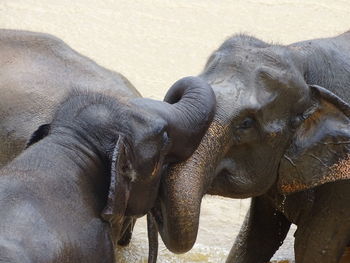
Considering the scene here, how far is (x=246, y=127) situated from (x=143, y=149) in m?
0.66

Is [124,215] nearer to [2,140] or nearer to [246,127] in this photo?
[246,127]

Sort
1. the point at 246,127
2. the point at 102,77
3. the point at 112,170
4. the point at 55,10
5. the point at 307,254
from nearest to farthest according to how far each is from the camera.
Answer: the point at 112,170, the point at 246,127, the point at 307,254, the point at 102,77, the point at 55,10

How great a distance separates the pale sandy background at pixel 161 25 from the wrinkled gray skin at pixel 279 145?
127 inches

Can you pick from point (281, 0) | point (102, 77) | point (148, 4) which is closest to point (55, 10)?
point (148, 4)

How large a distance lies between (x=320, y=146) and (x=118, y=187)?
1.24 metres

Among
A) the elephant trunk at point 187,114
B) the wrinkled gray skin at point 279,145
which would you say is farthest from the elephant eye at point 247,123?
the elephant trunk at point 187,114

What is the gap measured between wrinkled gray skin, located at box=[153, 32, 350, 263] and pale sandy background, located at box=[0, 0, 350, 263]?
3237 mm

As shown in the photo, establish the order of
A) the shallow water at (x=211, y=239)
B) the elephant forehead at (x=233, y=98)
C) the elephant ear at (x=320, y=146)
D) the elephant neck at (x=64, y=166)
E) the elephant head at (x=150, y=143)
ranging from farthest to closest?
the shallow water at (x=211, y=239) → the elephant ear at (x=320, y=146) → the elephant forehead at (x=233, y=98) → the elephant head at (x=150, y=143) → the elephant neck at (x=64, y=166)

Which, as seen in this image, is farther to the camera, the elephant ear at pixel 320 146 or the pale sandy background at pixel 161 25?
the pale sandy background at pixel 161 25

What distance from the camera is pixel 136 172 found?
4469 mm

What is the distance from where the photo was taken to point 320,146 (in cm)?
517

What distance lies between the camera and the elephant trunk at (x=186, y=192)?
4.59m

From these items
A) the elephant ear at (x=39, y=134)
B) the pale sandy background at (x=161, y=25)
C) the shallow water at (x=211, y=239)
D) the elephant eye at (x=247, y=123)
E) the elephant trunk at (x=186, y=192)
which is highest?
the elephant eye at (x=247, y=123)

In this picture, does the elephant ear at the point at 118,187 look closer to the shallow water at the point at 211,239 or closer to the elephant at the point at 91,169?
the elephant at the point at 91,169
